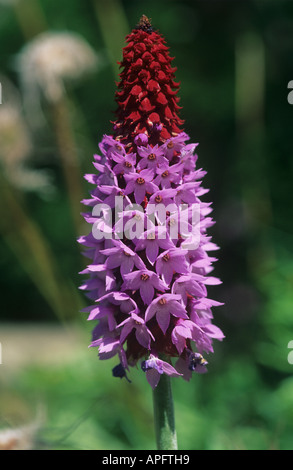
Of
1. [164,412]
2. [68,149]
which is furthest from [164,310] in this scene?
[68,149]

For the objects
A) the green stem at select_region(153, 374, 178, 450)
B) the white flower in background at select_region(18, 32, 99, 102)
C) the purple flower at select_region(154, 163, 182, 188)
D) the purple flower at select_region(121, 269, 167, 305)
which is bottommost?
the green stem at select_region(153, 374, 178, 450)

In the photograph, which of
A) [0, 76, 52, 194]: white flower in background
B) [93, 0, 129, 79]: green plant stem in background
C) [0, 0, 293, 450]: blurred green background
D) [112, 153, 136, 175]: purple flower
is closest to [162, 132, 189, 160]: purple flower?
[112, 153, 136, 175]: purple flower

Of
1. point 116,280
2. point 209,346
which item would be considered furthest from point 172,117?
point 209,346

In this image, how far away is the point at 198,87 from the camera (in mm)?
6750

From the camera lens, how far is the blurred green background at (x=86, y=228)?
371 centimetres

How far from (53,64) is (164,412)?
3.12 metres

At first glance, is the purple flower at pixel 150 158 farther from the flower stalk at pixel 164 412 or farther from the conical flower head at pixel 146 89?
the flower stalk at pixel 164 412

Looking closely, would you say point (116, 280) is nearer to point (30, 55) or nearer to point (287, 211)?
point (30, 55)

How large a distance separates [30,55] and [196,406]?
3.16 m

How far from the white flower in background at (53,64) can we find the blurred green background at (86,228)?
14 millimetres

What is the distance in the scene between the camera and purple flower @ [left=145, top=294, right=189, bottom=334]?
68.0 inches

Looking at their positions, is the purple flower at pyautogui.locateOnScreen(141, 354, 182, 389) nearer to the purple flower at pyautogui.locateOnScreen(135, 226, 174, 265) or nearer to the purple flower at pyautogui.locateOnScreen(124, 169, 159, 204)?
the purple flower at pyautogui.locateOnScreen(135, 226, 174, 265)

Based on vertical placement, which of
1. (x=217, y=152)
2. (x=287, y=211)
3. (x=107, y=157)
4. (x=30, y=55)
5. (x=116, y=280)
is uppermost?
(x=217, y=152)
